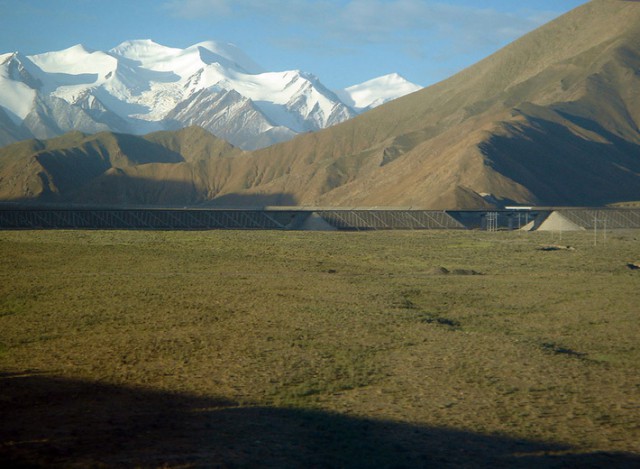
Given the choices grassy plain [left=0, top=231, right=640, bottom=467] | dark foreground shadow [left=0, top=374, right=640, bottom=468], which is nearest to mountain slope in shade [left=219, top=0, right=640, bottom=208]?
grassy plain [left=0, top=231, right=640, bottom=467]

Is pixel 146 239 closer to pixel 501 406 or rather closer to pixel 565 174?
pixel 501 406

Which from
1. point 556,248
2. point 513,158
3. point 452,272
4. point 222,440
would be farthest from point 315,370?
point 513,158

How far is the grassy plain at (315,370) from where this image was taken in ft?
41.7

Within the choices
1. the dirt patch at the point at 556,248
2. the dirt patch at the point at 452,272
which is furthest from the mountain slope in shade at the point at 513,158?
the dirt patch at the point at 452,272

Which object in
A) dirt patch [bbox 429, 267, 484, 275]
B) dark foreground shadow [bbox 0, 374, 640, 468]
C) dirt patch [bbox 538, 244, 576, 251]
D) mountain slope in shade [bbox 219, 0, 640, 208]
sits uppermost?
mountain slope in shade [bbox 219, 0, 640, 208]

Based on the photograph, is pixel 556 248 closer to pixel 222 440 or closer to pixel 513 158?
pixel 222 440

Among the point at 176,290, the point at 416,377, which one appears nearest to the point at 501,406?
the point at 416,377

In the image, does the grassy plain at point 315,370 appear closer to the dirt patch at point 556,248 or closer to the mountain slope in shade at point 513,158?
the dirt patch at point 556,248

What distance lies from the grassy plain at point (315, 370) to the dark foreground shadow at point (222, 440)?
5 centimetres

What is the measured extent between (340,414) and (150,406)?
3362mm

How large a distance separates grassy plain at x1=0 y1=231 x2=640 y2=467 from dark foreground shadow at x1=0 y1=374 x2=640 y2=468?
0.05 meters

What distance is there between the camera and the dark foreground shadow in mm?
11859

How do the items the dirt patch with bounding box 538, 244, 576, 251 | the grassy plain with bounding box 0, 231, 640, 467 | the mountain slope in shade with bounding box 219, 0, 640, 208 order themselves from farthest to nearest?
1. the mountain slope in shade with bounding box 219, 0, 640, 208
2. the dirt patch with bounding box 538, 244, 576, 251
3. the grassy plain with bounding box 0, 231, 640, 467

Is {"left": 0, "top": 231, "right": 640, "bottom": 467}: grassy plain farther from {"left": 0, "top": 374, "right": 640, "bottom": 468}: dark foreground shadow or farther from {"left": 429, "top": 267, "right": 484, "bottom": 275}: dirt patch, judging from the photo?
{"left": 429, "top": 267, "right": 484, "bottom": 275}: dirt patch
